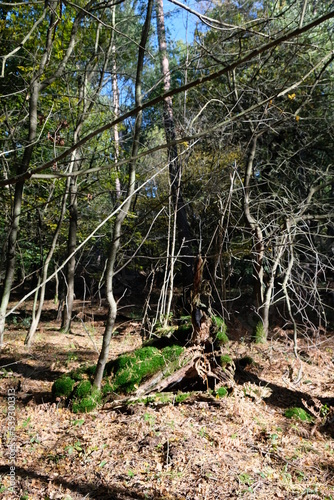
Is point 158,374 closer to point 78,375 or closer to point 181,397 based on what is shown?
point 181,397

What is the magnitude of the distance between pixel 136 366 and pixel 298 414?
7.33 ft

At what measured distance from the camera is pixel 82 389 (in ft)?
15.3

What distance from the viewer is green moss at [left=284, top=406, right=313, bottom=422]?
4850 mm

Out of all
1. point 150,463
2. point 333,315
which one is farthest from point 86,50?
point 333,315

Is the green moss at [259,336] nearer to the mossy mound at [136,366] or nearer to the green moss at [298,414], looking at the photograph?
the green moss at [298,414]

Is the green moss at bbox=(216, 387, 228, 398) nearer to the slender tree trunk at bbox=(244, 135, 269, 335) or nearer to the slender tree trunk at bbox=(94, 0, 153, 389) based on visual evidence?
the slender tree trunk at bbox=(94, 0, 153, 389)

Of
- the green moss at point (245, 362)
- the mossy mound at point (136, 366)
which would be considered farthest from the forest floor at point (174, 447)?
the green moss at point (245, 362)

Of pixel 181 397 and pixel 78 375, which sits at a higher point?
pixel 78 375

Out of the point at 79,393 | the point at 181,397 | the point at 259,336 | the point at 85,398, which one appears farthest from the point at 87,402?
the point at 259,336

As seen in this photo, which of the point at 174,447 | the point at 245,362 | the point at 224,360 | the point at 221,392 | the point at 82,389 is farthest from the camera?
the point at 245,362

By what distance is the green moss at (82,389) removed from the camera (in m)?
4.63

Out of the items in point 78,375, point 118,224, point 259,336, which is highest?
point 118,224

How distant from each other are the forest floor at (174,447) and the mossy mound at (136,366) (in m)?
0.30

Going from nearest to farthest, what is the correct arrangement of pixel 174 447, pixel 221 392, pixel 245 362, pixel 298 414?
1. pixel 174 447
2. pixel 298 414
3. pixel 221 392
4. pixel 245 362
